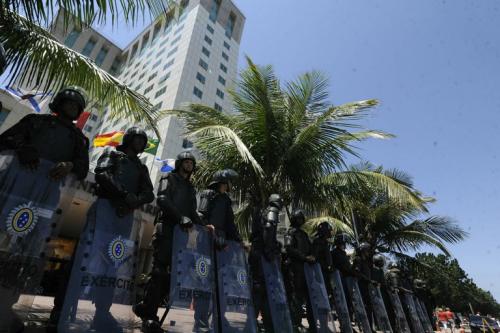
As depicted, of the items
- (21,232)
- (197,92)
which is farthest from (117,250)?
(197,92)

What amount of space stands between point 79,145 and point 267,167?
12.7ft

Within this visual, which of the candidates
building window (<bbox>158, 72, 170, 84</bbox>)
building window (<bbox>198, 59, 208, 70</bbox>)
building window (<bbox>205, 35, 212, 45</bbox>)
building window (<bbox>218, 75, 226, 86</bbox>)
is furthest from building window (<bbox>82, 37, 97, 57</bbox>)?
building window (<bbox>218, 75, 226, 86</bbox>)

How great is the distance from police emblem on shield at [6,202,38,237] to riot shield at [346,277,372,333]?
4907mm

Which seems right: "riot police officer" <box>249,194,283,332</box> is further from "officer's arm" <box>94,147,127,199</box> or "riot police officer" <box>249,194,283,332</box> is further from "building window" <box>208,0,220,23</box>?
"building window" <box>208,0,220,23</box>

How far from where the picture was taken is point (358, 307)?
17.4 feet

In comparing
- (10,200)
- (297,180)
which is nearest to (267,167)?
(297,180)

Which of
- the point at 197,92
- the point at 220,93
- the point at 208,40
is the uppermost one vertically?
the point at 208,40

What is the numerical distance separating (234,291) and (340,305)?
2361mm

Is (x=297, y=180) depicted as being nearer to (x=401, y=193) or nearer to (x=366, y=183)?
(x=366, y=183)

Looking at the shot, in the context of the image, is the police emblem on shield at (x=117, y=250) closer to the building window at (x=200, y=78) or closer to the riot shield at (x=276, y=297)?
the riot shield at (x=276, y=297)

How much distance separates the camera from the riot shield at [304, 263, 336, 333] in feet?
13.7

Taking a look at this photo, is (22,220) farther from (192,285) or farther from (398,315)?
(398,315)

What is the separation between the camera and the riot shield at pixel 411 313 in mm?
7903

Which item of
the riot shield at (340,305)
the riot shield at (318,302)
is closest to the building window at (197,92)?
the riot shield at (340,305)
